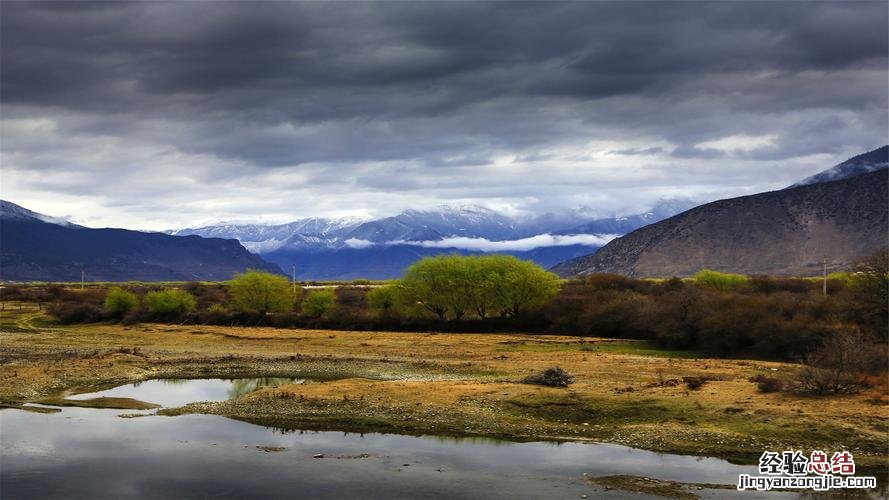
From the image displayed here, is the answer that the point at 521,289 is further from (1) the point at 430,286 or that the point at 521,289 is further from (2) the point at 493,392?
(2) the point at 493,392

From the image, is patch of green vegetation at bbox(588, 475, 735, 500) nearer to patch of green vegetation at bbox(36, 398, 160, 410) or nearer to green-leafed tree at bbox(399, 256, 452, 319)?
patch of green vegetation at bbox(36, 398, 160, 410)

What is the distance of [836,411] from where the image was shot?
38.0 m

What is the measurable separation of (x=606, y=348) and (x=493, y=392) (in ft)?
109

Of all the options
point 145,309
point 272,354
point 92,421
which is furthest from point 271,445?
point 145,309

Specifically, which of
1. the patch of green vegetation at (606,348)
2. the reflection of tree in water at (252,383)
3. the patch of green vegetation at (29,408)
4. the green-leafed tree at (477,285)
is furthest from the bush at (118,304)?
the patch of green vegetation at (29,408)

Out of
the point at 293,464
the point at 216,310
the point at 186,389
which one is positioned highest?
the point at 216,310

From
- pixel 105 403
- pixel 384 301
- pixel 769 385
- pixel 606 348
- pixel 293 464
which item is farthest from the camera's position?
pixel 384 301

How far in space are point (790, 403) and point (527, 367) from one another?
23.6 meters

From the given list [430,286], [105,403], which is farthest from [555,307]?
[105,403]

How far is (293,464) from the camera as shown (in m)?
33.1

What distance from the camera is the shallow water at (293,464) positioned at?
29.6m

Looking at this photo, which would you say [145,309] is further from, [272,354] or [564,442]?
[564,442]

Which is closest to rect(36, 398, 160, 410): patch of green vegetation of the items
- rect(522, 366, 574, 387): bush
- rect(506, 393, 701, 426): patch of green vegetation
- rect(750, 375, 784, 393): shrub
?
rect(506, 393, 701, 426): patch of green vegetation

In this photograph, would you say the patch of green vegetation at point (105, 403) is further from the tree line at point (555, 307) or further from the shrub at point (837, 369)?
the tree line at point (555, 307)
